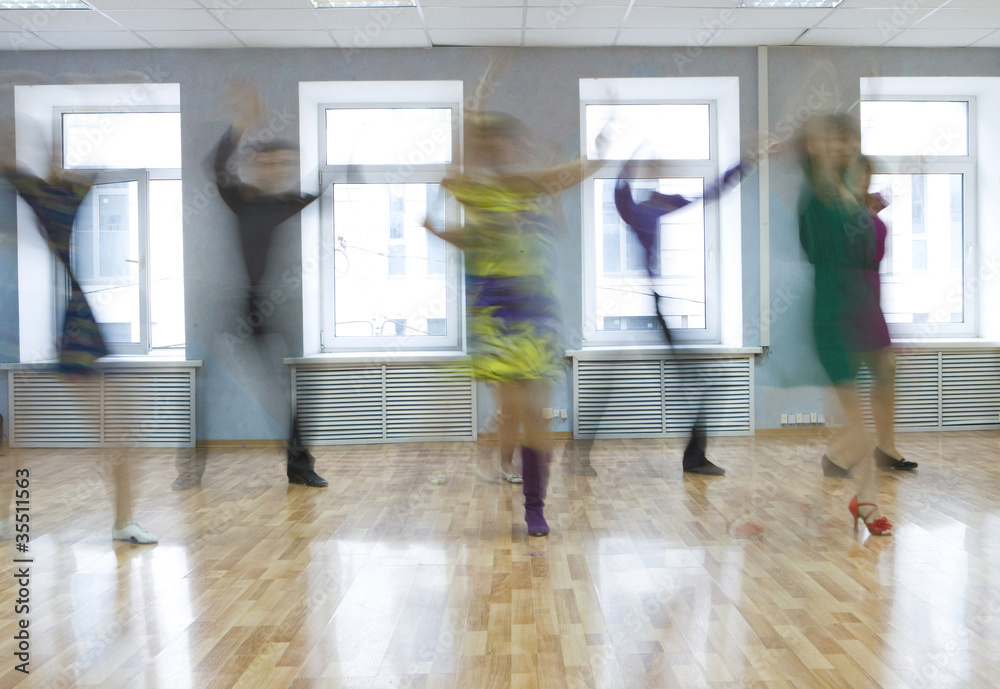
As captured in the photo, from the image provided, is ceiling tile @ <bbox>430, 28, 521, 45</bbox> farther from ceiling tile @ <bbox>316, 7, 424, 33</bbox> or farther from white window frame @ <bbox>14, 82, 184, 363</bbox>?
white window frame @ <bbox>14, 82, 184, 363</bbox>

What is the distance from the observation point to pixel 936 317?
568cm

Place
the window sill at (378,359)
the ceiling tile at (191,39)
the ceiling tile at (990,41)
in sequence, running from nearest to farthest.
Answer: the ceiling tile at (191,39) → the window sill at (378,359) → the ceiling tile at (990,41)

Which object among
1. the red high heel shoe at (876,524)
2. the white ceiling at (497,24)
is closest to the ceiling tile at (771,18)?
the white ceiling at (497,24)

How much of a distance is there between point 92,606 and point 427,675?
1.06 m

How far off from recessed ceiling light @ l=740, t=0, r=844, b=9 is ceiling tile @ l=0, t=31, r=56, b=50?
467 centimetres

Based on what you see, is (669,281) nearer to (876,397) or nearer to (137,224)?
(876,397)

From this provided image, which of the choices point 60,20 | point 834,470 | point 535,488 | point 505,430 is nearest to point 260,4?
point 60,20

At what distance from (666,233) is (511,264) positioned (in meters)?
3.14

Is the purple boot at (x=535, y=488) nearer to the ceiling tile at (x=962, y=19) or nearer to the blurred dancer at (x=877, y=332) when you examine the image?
the blurred dancer at (x=877, y=332)

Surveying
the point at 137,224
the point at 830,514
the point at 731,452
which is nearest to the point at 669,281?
the point at 731,452

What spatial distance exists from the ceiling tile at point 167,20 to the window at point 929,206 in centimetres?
475

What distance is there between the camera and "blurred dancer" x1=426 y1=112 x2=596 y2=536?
2604 millimetres

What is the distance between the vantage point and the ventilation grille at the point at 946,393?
5.17m

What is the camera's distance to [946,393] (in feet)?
17.0
